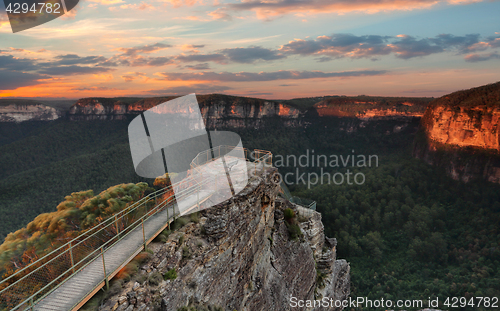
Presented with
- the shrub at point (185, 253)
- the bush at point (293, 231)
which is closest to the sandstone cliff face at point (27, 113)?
the bush at point (293, 231)

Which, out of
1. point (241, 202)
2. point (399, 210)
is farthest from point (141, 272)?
point (399, 210)

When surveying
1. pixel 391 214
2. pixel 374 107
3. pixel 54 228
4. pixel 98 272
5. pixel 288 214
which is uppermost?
pixel 374 107

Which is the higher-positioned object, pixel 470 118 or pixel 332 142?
pixel 470 118

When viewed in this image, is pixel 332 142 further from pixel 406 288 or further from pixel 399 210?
pixel 406 288

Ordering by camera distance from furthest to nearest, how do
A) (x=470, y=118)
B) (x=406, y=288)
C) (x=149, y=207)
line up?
1. (x=470, y=118)
2. (x=406, y=288)
3. (x=149, y=207)

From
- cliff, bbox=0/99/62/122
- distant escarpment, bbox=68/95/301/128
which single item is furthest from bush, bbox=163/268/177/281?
cliff, bbox=0/99/62/122

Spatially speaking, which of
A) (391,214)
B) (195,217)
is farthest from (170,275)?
(391,214)

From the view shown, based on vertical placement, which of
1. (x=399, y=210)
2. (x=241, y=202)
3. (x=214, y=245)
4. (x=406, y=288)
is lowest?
(x=406, y=288)

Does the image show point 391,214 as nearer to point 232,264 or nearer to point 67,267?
point 232,264
